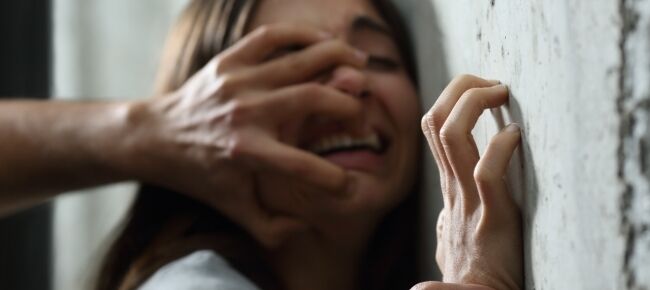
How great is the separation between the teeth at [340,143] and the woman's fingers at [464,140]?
46 centimetres

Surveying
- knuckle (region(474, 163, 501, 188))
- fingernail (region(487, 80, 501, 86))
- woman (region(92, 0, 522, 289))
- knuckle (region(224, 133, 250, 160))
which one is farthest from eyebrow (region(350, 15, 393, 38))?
knuckle (region(474, 163, 501, 188))

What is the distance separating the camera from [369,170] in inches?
40.1

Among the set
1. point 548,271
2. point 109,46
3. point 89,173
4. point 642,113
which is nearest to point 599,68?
point 642,113

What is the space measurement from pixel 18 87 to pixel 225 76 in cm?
89

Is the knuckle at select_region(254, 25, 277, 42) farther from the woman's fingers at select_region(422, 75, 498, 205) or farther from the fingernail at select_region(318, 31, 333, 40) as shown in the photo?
the woman's fingers at select_region(422, 75, 498, 205)

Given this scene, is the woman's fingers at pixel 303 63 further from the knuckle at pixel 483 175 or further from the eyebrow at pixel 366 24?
the knuckle at pixel 483 175

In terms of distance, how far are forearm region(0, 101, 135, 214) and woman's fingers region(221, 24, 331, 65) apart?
152 mm

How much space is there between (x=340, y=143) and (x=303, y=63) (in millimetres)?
108

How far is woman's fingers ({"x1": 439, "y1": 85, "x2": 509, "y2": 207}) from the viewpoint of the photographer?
1.75ft

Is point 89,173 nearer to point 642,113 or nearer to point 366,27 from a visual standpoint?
point 366,27

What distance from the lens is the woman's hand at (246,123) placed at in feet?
3.13

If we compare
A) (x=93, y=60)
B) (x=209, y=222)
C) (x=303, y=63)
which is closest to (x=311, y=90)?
(x=303, y=63)

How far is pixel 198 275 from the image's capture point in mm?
901

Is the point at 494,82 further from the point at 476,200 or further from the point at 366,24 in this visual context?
the point at 366,24
